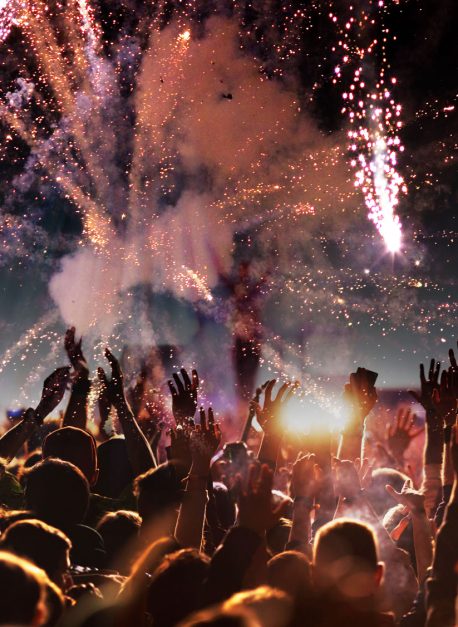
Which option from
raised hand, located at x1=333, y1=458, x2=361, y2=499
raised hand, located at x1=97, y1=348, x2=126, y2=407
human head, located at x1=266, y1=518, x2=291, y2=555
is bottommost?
human head, located at x1=266, y1=518, x2=291, y2=555

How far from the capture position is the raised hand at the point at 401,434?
15.2 ft

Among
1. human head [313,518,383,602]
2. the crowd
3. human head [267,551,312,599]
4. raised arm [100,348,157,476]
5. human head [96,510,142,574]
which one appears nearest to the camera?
the crowd

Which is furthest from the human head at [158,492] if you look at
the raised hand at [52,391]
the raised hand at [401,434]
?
the raised hand at [401,434]

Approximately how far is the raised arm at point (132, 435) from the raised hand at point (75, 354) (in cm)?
67

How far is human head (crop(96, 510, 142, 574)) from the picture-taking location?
8.57 ft

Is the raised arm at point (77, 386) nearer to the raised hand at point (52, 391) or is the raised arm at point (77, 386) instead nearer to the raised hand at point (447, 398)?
the raised hand at point (52, 391)

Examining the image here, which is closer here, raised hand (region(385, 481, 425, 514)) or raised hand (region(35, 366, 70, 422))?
raised hand (region(385, 481, 425, 514))

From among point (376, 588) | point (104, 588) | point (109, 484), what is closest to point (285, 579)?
point (376, 588)

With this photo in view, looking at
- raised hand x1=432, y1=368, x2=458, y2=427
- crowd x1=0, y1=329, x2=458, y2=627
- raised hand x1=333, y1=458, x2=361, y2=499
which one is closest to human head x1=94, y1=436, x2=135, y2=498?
crowd x1=0, y1=329, x2=458, y2=627

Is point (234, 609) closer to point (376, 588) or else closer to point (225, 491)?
point (376, 588)

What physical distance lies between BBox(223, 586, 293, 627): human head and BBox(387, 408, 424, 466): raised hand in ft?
10.9

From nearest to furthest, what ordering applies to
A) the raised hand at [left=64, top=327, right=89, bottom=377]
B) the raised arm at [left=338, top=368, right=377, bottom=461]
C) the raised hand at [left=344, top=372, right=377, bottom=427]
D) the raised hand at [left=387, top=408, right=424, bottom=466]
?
the raised arm at [left=338, top=368, right=377, bottom=461], the raised hand at [left=344, top=372, right=377, bottom=427], the raised hand at [left=64, top=327, right=89, bottom=377], the raised hand at [left=387, top=408, right=424, bottom=466]

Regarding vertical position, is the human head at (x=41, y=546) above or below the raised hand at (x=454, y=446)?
below

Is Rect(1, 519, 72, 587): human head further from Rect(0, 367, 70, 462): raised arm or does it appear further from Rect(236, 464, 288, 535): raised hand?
Rect(0, 367, 70, 462): raised arm
